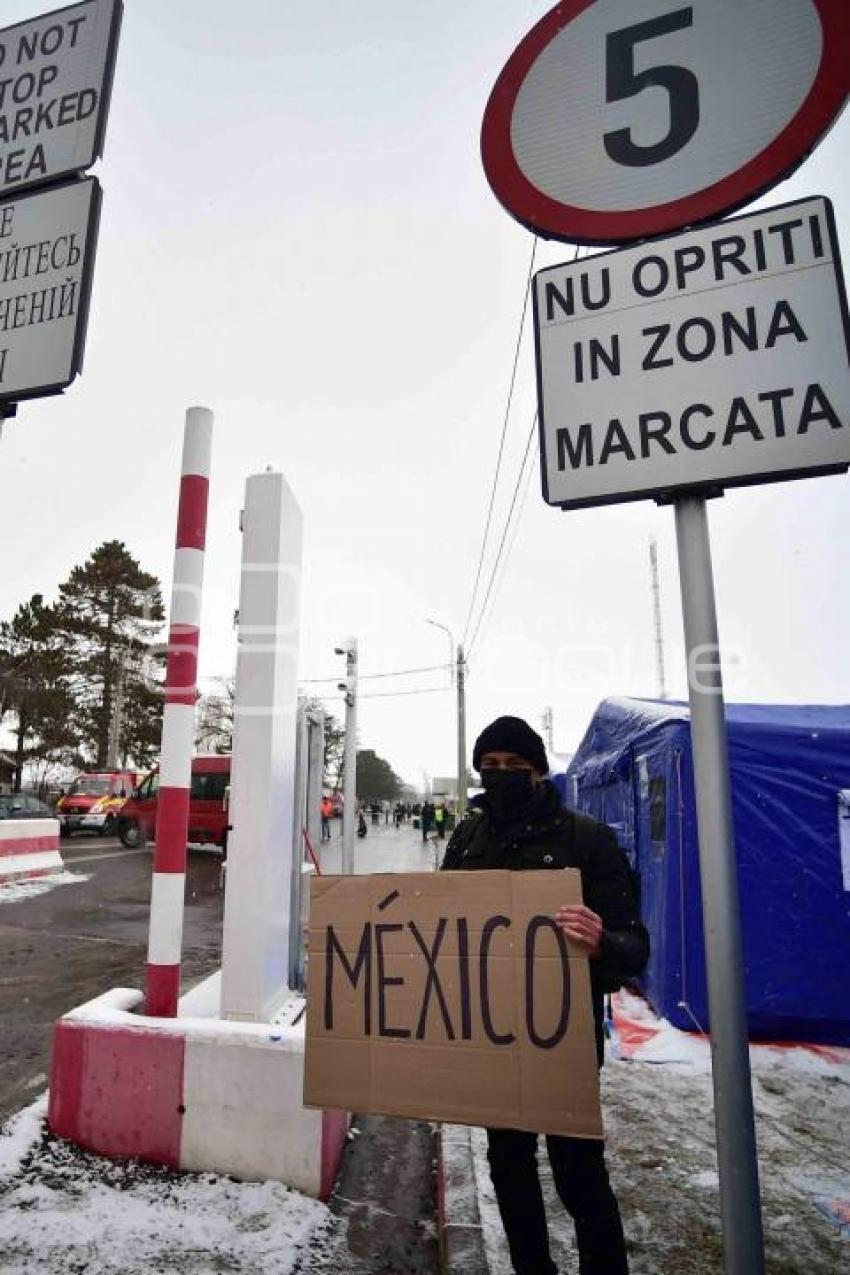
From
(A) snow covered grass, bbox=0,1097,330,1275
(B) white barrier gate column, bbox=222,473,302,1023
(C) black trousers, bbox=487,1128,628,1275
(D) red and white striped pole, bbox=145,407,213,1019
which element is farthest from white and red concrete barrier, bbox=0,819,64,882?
(C) black trousers, bbox=487,1128,628,1275

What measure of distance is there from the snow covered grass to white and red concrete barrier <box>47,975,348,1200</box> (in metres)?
0.07

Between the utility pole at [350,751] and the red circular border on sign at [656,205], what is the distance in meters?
11.1

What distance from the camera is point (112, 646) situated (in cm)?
3891

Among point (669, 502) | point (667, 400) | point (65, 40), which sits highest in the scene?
point (65, 40)

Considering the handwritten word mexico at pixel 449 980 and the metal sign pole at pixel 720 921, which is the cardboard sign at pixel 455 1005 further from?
the metal sign pole at pixel 720 921

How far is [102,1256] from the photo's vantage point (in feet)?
7.40

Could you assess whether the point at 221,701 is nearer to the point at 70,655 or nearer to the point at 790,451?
the point at 70,655

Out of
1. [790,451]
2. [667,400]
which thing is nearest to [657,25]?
[667,400]

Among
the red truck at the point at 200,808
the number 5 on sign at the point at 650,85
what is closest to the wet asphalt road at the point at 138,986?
the number 5 on sign at the point at 650,85

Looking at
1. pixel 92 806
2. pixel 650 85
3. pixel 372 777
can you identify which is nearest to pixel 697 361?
pixel 650 85

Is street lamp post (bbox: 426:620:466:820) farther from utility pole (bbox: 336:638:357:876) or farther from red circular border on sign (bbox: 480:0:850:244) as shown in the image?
red circular border on sign (bbox: 480:0:850:244)

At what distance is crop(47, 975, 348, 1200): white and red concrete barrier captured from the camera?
2723 millimetres

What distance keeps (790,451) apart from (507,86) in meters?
1.23

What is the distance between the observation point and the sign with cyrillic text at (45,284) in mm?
1831
